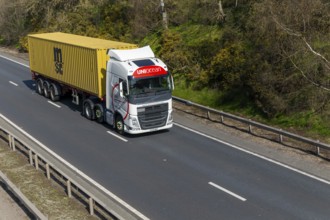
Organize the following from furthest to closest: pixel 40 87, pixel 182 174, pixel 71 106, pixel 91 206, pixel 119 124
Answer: pixel 40 87, pixel 71 106, pixel 119 124, pixel 182 174, pixel 91 206

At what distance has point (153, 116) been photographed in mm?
18625

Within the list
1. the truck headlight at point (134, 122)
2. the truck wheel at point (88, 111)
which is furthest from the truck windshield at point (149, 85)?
the truck wheel at point (88, 111)

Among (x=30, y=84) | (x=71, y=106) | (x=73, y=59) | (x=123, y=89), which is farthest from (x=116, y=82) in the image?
(x=30, y=84)

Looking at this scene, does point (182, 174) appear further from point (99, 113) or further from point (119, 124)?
point (99, 113)

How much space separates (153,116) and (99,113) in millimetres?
3267

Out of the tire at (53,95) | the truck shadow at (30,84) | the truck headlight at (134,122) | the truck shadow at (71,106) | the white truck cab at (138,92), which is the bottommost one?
the truck shadow at (30,84)

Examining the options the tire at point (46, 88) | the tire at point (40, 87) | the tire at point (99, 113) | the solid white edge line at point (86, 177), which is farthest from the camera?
the tire at point (40, 87)

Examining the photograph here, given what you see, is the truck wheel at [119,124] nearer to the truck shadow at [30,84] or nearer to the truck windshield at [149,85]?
the truck windshield at [149,85]

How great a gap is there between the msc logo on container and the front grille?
7486mm

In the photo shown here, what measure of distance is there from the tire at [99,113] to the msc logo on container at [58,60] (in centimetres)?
429

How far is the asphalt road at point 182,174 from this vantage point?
12.1 metres

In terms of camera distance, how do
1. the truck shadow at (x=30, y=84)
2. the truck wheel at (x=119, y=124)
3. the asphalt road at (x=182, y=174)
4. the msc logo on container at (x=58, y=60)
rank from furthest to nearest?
the truck shadow at (x=30, y=84) < the msc logo on container at (x=58, y=60) < the truck wheel at (x=119, y=124) < the asphalt road at (x=182, y=174)

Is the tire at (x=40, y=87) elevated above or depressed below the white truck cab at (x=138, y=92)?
below

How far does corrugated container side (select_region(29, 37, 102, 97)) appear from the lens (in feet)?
66.9
